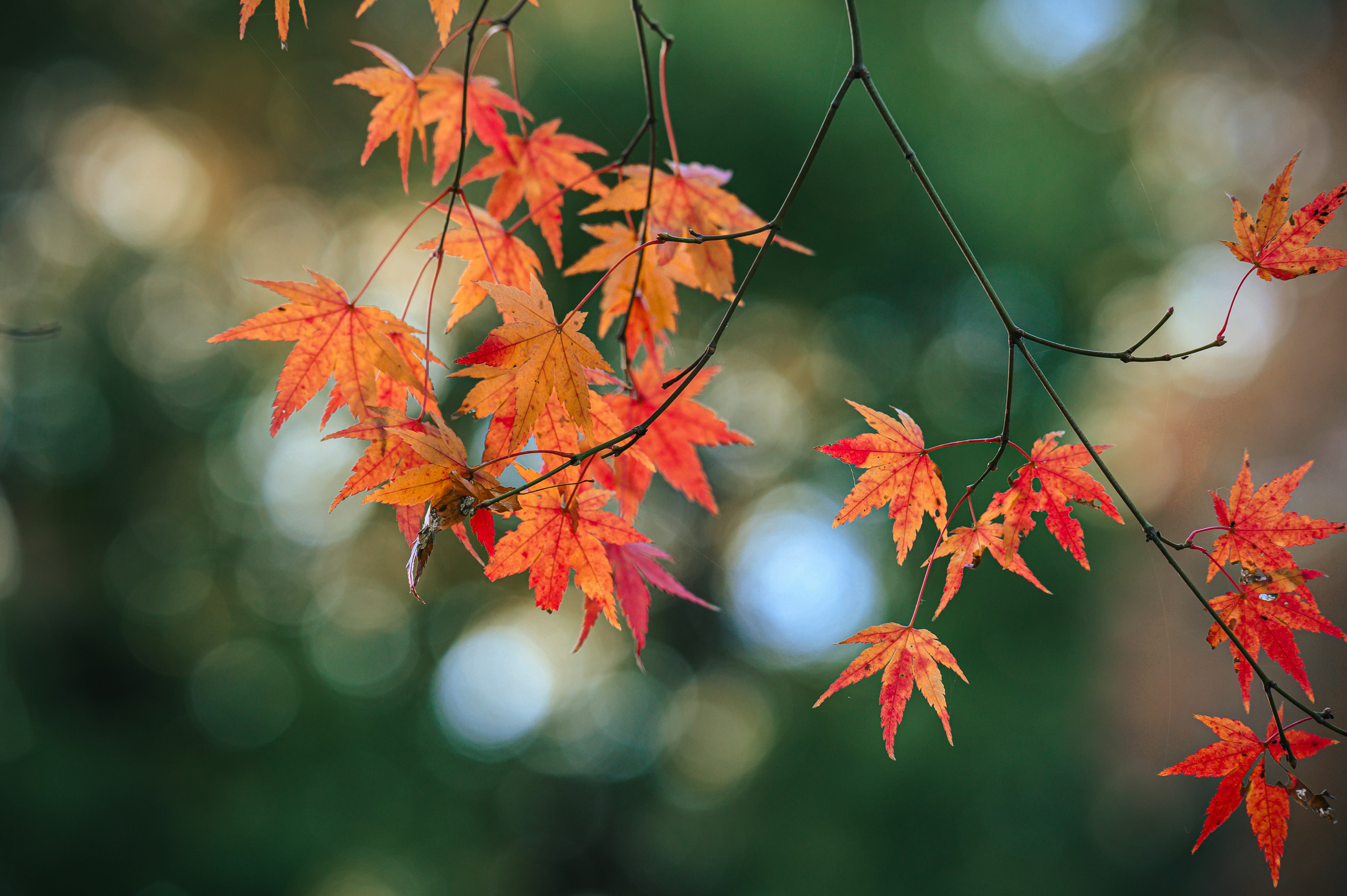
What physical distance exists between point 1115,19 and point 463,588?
433cm

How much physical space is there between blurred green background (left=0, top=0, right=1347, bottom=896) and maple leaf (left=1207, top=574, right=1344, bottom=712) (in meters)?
2.56

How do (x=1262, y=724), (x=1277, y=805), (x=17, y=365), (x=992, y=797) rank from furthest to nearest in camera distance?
(x=17, y=365), (x=992, y=797), (x=1262, y=724), (x=1277, y=805)

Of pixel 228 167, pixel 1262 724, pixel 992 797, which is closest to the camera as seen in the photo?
pixel 1262 724

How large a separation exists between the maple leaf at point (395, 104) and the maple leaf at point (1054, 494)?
778 mm

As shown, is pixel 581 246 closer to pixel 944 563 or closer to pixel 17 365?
pixel 944 563

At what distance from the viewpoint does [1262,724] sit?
102 inches

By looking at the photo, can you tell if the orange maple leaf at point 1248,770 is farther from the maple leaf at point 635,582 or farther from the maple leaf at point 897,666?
the maple leaf at point 635,582

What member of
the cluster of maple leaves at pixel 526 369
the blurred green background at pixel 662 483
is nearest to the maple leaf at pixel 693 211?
the cluster of maple leaves at pixel 526 369

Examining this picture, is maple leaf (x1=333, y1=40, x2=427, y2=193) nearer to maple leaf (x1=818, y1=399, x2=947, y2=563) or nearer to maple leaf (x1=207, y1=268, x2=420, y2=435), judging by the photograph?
maple leaf (x1=207, y1=268, x2=420, y2=435)

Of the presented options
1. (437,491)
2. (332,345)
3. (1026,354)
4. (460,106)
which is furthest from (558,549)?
(460,106)

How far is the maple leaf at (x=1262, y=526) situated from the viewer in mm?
674

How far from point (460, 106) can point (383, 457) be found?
60 centimetres

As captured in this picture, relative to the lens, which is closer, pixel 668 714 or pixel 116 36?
pixel 116 36

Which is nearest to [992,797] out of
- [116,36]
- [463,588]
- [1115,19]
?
[463,588]
